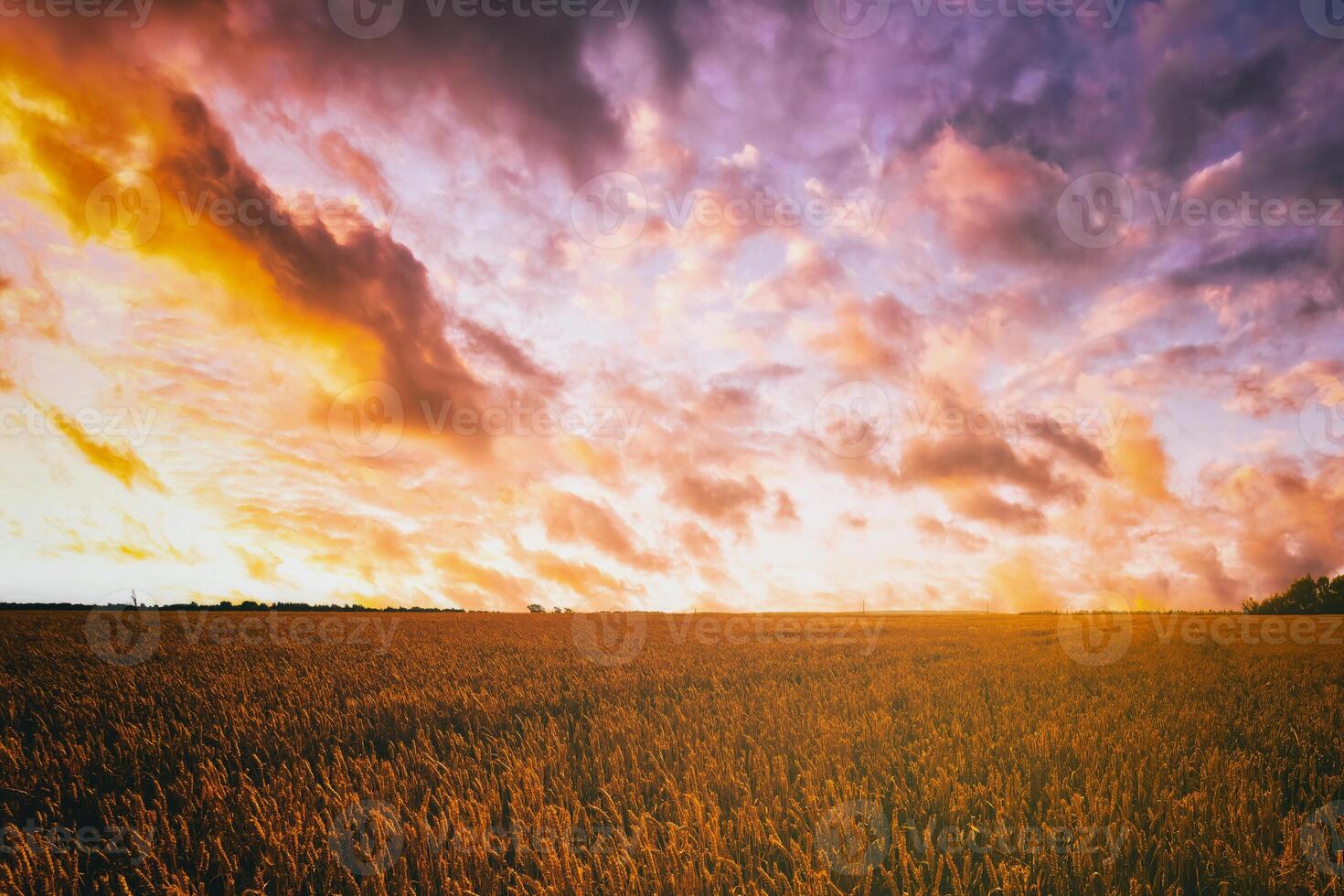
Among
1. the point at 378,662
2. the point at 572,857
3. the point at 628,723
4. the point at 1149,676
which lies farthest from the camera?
the point at 378,662

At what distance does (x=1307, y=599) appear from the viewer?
51188 millimetres

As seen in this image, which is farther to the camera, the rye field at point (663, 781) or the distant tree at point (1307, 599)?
the distant tree at point (1307, 599)

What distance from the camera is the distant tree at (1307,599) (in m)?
49.6

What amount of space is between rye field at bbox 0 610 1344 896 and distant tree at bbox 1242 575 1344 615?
61715mm

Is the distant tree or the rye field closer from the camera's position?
the rye field

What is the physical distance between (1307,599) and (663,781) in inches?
2961

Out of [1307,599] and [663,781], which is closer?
[663,781]

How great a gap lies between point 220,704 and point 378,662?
394cm

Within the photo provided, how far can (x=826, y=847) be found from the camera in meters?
2.98

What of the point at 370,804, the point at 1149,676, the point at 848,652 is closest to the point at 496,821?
the point at 370,804

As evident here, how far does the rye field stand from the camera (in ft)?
9.21

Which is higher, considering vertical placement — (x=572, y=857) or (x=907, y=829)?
(x=572, y=857)

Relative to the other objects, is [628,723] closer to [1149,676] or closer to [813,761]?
[813,761]

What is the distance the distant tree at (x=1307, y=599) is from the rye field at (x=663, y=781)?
61715 millimetres
